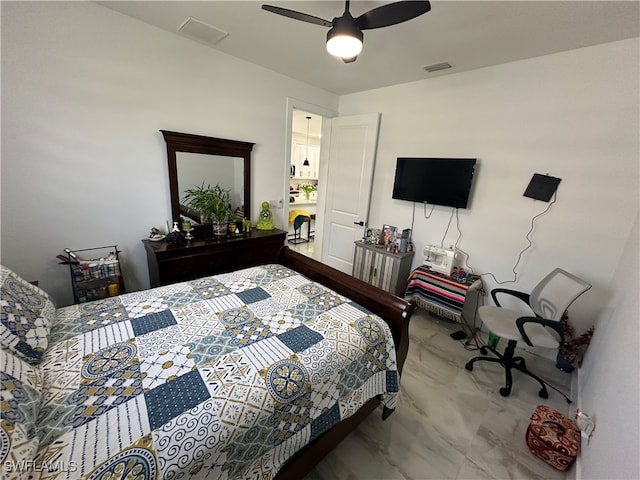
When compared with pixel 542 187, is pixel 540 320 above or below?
below

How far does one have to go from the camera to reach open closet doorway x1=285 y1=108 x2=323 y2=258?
5293 millimetres

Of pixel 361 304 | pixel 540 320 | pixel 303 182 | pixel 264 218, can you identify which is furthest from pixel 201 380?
pixel 303 182

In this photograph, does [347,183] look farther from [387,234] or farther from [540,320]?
[540,320]

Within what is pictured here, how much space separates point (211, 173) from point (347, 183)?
1806mm

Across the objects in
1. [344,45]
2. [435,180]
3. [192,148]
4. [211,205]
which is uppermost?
[344,45]

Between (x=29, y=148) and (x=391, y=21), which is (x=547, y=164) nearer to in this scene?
(x=391, y=21)

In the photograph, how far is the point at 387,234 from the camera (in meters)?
3.27

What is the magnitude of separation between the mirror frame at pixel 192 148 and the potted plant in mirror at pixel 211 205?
0.15 metres

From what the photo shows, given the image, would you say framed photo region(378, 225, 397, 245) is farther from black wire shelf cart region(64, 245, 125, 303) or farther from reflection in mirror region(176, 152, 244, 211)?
black wire shelf cart region(64, 245, 125, 303)

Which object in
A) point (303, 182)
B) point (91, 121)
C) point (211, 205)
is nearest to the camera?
point (91, 121)

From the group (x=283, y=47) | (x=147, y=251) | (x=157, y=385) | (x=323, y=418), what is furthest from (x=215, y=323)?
(x=283, y=47)

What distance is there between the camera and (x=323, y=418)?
46.8 inches

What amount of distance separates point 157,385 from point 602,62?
11.4 ft

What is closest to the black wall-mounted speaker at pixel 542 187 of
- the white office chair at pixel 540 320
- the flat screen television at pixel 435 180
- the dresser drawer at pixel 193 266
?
the flat screen television at pixel 435 180
